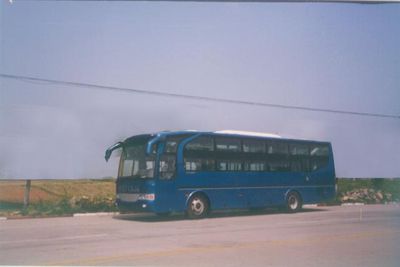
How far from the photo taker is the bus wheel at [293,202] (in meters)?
18.1

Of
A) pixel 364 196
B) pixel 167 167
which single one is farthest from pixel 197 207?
pixel 364 196

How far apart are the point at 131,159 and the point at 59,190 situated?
441 centimetres

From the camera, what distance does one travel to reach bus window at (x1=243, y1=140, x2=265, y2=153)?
16.6 meters

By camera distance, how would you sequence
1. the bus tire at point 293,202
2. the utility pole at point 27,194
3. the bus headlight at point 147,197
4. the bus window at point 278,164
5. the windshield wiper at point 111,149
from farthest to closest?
the bus tire at point 293,202 < the bus window at point 278,164 < the utility pole at point 27,194 < the windshield wiper at point 111,149 < the bus headlight at point 147,197

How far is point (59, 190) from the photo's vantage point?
59.5 ft

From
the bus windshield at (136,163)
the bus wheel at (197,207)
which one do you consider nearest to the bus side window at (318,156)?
the bus wheel at (197,207)

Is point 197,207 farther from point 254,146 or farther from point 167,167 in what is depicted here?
point 254,146

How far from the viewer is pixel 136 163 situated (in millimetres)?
14969

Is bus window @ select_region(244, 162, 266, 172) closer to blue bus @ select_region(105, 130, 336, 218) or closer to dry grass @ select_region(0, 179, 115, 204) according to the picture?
blue bus @ select_region(105, 130, 336, 218)

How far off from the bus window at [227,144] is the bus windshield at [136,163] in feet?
7.85

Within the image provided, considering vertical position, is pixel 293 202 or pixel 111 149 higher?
pixel 111 149

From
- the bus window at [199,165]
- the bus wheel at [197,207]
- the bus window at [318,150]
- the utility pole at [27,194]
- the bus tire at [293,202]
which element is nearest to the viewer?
the bus window at [199,165]

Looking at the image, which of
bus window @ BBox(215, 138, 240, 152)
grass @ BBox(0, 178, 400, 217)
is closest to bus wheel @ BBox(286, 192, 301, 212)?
grass @ BBox(0, 178, 400, 217)

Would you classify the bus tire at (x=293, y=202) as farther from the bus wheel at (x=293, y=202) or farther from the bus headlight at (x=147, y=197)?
the bus headlight at (x=147, y=197)
